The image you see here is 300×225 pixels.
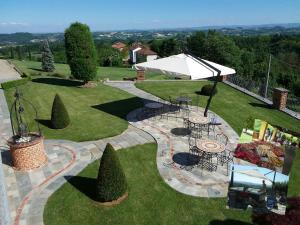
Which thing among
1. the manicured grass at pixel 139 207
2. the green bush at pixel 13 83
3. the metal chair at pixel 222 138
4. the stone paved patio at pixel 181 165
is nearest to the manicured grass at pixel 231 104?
the metal chair at pixel 222 138

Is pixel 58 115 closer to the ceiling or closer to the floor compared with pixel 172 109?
closer to the ceiling

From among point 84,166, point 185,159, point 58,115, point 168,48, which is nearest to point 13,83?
point 58,115

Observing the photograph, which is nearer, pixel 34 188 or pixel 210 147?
pixel 34 188

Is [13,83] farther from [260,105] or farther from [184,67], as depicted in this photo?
[260,105]

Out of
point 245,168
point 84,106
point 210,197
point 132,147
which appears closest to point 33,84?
point 84,106

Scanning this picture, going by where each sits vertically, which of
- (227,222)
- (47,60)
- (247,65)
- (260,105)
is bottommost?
(247,65)

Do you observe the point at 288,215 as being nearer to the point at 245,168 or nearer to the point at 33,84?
the point at 245,168

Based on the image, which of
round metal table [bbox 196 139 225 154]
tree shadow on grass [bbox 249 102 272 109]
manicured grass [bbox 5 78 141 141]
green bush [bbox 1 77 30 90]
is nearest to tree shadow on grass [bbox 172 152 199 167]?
round metal table [bbox 196 139 225 154]
